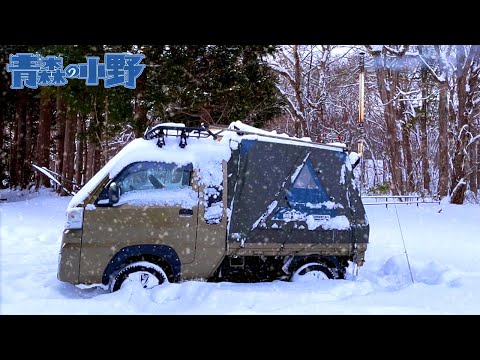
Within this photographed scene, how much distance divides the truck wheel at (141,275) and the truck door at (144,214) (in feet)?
0.83

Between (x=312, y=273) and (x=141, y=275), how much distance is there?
2.26 metres

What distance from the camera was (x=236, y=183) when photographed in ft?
18.9

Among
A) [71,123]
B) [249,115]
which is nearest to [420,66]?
[249,115]

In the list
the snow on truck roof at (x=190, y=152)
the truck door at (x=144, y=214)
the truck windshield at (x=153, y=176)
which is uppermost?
the snow on truck roof at (x=190, y=152)

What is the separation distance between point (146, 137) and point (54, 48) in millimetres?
6276

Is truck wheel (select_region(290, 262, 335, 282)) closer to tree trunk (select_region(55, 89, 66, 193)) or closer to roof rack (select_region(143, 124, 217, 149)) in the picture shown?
roof rack (select_region(143, 124, 217, 149))

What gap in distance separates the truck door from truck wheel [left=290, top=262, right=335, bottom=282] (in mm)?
1458

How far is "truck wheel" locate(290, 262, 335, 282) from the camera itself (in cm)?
594

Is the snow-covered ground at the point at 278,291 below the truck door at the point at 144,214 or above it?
below

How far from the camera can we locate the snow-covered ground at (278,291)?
427 cm

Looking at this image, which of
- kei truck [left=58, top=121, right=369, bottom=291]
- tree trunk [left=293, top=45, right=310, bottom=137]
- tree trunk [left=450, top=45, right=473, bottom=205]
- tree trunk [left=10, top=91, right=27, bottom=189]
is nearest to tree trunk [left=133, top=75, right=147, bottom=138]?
kei truck [left=58, top=121, right=369, bottom=291]

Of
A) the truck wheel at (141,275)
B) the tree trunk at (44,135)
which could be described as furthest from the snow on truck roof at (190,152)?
the tree trunk at (44,135)

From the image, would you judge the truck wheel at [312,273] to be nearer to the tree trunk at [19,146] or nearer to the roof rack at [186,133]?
the roof rack at [186,133]
